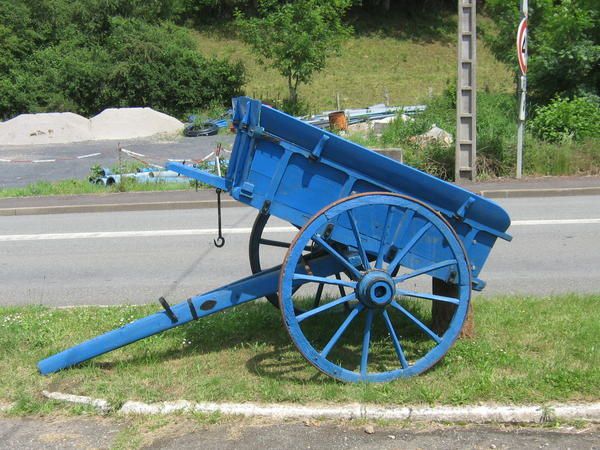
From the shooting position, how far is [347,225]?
169 inches

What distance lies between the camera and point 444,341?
4328 millimetres

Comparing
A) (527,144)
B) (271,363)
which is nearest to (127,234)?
(271,363)

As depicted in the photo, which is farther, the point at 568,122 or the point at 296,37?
the point at 296,37

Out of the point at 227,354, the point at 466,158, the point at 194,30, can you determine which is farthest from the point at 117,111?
the point at 227,354

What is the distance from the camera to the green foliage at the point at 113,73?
39969mm

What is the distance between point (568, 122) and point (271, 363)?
14915mm

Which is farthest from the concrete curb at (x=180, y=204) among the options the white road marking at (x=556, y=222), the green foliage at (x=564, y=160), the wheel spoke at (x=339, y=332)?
the wheel spoke at (x=339, y=332)

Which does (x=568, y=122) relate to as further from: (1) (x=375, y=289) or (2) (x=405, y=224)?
(1) (x=375, y=289)

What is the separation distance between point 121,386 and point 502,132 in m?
13.9

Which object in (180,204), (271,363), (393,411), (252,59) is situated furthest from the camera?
(252,59)

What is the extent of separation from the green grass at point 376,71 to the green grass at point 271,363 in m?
33.2

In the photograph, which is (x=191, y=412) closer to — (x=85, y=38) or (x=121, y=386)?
(x=121, y=386)

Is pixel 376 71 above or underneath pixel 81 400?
above

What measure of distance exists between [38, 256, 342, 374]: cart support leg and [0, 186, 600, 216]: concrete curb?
9.27 metres
